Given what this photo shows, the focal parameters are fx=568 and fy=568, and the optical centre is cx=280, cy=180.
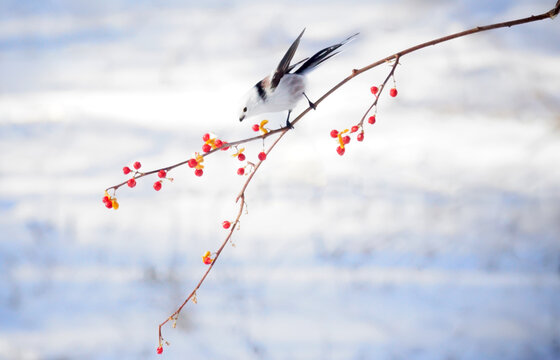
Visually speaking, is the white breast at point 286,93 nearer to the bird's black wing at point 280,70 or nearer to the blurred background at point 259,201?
the bird's black wing at point 280,70

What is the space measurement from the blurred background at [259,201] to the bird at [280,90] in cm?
20

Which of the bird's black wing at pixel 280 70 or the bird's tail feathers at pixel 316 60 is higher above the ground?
the bird's tail feathers at pixel 316 60

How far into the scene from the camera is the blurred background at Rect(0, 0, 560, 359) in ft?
3.12

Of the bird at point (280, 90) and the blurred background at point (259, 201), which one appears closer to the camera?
the bird at point (280, 90)

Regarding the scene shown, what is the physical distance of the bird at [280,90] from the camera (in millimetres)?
724

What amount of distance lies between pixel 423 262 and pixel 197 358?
41cm

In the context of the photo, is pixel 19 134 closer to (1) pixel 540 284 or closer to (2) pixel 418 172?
(2) pixel 418 172

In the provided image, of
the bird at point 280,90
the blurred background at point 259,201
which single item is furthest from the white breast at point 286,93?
the blurred background at point 259,201

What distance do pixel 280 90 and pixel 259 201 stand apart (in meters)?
0.28

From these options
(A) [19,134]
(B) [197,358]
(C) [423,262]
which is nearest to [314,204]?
(C) [423,262]

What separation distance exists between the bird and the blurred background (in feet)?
0.65

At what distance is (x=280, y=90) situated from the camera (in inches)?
28.8

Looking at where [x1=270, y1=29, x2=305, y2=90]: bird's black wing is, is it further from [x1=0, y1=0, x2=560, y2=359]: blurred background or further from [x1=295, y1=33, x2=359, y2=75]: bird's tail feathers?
[x1=0, y1=0, x2=560, y2=359]: blurred background

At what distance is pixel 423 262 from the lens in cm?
96
